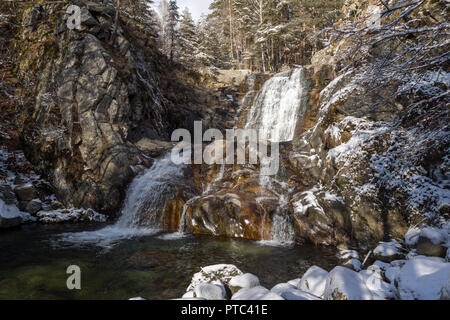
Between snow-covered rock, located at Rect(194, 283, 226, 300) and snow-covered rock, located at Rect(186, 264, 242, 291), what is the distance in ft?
1.67

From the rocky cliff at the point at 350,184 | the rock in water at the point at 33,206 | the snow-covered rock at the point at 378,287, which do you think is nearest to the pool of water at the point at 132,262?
the rocky cliff at the point at 350,184

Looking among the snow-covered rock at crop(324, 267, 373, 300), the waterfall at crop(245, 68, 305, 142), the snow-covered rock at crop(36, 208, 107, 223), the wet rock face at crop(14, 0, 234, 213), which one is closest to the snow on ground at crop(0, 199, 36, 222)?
the snow-covered rock at crop(36, 208, 107, 223)

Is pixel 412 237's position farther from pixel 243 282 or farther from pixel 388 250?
pixel 243 282

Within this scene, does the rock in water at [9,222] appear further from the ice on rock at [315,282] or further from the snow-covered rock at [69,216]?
the ice on rock at [315,282]

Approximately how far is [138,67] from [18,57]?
676 cm

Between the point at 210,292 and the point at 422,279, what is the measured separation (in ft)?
10.4

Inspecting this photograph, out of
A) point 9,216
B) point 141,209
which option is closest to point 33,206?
point 9,216

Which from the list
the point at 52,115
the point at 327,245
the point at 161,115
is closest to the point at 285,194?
the point at 327,245

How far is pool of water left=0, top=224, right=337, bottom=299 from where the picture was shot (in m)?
5.26

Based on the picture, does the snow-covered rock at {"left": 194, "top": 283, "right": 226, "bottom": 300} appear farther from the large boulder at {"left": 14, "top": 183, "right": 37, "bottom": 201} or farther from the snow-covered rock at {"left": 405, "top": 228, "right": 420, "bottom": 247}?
the large boulder at {"left": 14, "top": 183, "right": 37, "bottom": 201}

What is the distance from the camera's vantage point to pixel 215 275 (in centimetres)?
476

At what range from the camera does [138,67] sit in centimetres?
1611

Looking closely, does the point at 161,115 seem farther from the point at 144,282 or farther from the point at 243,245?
the point at 144,282

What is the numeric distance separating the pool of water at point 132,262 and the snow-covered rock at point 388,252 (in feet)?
3.94
